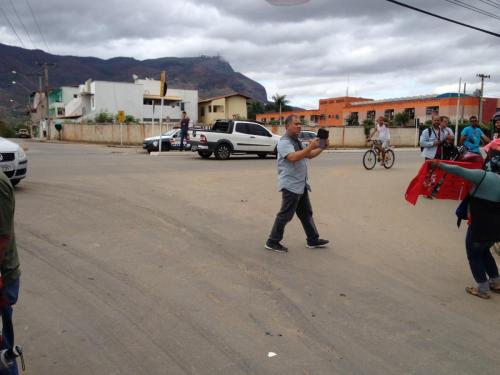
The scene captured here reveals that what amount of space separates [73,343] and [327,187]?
351 inches

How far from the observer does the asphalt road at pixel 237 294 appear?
11.4 ft

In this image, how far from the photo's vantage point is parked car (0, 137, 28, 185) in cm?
950

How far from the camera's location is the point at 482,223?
459 centimetres

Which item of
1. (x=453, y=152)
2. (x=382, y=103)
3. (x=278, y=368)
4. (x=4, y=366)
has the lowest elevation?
(x=278, y=368)

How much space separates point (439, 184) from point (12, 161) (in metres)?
8.31

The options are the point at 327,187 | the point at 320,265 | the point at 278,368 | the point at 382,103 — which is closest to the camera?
the point at 278,368

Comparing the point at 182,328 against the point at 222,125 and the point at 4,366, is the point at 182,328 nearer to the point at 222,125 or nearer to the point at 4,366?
the point at 4,366

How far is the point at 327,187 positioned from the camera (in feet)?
38.7

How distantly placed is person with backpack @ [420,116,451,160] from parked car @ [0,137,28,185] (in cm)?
878

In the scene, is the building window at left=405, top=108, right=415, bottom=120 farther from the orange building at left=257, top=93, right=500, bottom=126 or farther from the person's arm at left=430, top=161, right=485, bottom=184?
the person's arm at left=430, top=161, right=485, bottom=184

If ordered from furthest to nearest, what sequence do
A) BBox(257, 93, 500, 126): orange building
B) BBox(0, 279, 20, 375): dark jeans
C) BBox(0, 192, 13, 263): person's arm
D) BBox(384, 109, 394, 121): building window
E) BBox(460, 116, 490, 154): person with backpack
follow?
BBox(384, 109, 394, 121): building window
BBox(257, 93, 500, 126): orange building
BBox(460, 116, 490, 154): person with backpack
BBox(0, 279, 20, 375): dark jeans
BBox(0, 192, 13, 263): person's arm

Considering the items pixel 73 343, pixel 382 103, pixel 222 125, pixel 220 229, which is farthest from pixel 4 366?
pixel 382 103

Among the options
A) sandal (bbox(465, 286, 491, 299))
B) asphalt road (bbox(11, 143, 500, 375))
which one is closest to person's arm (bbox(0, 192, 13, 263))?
asphalt road (bbox(11, 143, 500, 375))

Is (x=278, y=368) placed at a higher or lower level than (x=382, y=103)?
lower
